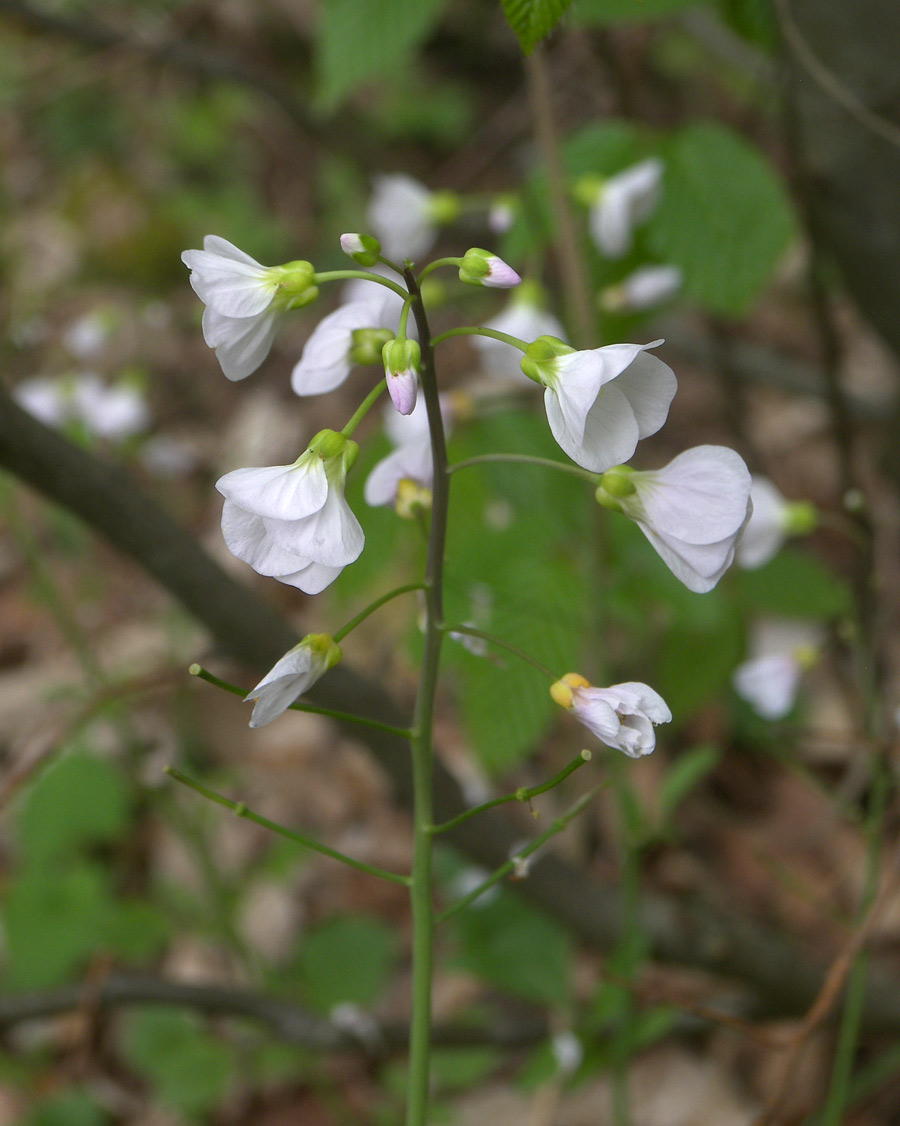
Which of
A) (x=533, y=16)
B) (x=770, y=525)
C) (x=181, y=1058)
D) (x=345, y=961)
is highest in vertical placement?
(x=533, y=16)

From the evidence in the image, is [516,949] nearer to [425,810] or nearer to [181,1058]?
[181,1058]

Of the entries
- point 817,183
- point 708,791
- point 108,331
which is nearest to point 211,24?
point 108,331

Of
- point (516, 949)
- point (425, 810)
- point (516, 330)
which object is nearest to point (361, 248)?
point (425, 810)

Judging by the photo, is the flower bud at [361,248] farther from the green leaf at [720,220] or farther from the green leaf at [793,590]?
the green leaf at [793,590]

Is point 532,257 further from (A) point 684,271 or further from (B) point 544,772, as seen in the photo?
(B) point 544,772

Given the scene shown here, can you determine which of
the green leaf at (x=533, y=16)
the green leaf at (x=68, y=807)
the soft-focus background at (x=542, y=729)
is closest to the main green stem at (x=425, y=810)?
the soft-focus background at (x=542, y=729)

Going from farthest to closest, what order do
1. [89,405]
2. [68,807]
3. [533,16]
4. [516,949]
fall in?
[89,405]
[68,807]
[516,949]
[533,16]
